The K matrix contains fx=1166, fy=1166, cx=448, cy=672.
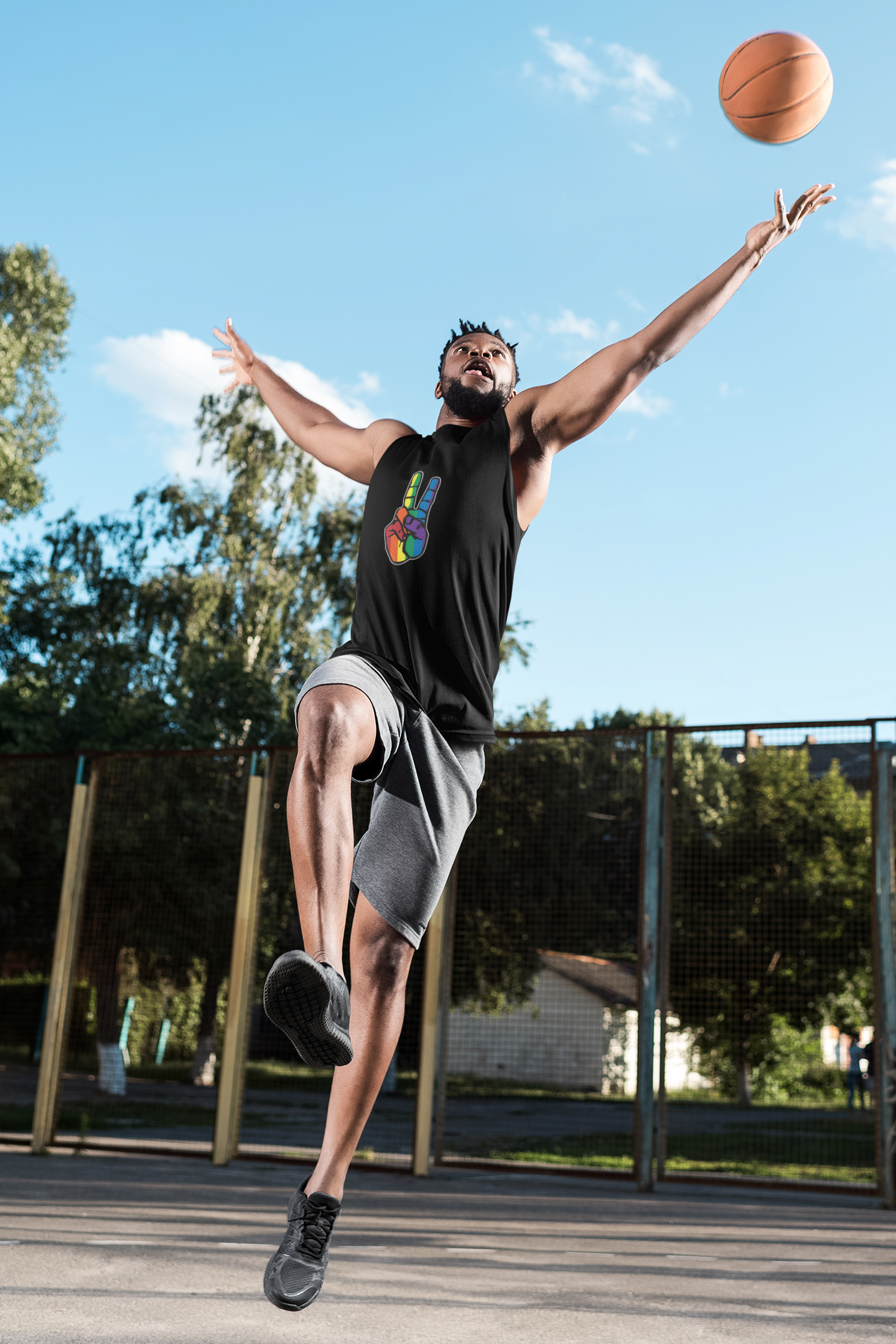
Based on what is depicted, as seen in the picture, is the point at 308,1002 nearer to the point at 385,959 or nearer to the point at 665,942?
the point at 385,959

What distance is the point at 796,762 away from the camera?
50.0 feet

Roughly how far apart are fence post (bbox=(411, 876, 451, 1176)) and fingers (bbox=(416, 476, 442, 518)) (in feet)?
Result: 20.7

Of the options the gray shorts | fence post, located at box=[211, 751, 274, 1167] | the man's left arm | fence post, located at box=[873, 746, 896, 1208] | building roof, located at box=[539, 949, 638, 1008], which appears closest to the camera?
the gray shorts

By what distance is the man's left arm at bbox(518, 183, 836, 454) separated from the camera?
9.52 ft

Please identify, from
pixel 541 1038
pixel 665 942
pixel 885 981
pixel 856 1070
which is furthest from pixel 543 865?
pixel 856 1070

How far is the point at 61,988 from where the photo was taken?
30.8 feet

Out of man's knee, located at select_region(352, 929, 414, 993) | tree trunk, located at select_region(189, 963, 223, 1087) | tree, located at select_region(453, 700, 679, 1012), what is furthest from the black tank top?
tree trunk, located at select_region(189, 963, 223, 1087)

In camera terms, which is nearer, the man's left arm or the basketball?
the man's left arm

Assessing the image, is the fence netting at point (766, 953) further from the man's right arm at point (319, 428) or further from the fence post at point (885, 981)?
the man's right arm at point (319, 428)

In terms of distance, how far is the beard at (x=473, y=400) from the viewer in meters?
3.01

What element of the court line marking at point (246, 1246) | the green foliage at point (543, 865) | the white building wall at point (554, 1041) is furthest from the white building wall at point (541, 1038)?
the court line marking at point (246, 1246)

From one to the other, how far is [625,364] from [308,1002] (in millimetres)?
1702

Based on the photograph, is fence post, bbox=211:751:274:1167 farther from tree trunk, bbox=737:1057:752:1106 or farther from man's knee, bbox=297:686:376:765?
tree trunk, bbox=737:1057:752:1106

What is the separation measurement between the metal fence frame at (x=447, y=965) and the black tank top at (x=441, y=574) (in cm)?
548
